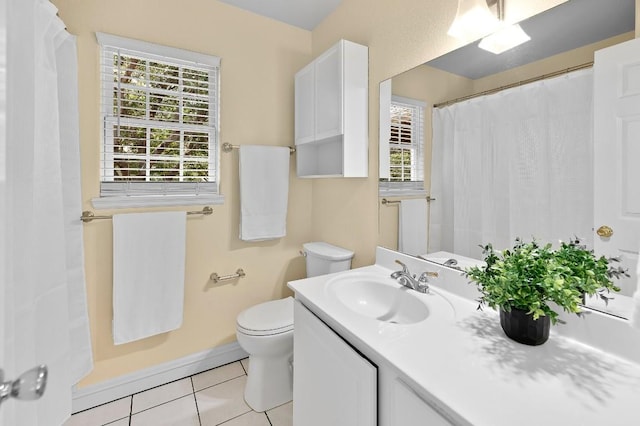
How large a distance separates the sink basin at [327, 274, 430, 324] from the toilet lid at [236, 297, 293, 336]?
51 centimetres

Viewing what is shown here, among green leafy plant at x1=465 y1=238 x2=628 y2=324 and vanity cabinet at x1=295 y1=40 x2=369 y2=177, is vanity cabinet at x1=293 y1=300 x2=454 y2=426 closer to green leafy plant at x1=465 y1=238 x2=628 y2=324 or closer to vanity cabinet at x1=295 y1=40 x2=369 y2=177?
green leafy plant at x1=465 y1=238 x2=628 y2=324

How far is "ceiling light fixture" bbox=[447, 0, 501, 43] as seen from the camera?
3.84 feet

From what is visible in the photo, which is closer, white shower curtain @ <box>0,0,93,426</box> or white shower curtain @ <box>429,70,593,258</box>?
white shower curtain @ <box>0,0,93,426</box>

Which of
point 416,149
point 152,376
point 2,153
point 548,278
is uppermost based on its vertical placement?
point 416,149

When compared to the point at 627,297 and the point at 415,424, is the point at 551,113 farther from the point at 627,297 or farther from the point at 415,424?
the point at 415,424

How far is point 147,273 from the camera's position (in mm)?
1781

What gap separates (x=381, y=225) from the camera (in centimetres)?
174

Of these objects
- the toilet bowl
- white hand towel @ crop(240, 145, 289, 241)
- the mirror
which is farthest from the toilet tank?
the mirror

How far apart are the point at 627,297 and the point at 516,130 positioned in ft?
2.00

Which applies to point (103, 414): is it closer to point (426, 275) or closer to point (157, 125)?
point (157, 125)

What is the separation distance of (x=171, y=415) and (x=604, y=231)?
2.14 meters

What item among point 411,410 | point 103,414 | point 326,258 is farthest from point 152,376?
point 411,410

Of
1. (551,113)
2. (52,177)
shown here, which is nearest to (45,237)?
(52,177)

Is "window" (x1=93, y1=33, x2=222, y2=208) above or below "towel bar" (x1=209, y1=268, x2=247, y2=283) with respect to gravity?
above
